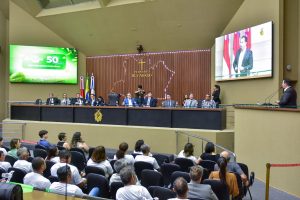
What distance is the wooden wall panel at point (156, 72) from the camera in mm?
15289

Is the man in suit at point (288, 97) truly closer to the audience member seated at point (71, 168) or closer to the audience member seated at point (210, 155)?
the audience member seated at point (210, 155)

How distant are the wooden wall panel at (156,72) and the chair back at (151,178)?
1026cm

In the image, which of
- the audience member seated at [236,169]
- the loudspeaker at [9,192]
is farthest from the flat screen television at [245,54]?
the loudspeaker at [9,192]

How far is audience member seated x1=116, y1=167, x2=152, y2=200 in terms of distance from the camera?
380 centimetres

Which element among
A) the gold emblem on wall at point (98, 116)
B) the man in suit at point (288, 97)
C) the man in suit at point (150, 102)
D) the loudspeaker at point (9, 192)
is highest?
the man in suit at point (288, 97)

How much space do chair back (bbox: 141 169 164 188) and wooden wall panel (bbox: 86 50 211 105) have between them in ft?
33.7

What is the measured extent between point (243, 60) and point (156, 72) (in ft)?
17.2

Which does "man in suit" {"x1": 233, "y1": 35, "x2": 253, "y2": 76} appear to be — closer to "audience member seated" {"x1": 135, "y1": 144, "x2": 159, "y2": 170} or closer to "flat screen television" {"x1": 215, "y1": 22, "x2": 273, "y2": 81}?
"flat screen television" {"x1": 215, "y1": 22, "x2": 273, "y2": 81}

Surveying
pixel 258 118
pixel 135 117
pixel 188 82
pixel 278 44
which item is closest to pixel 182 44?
pixel 188 82

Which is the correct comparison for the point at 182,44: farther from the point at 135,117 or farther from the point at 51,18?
the point at 51,18

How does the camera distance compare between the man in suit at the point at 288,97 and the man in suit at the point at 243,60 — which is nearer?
the man in suit at the point at 288,97

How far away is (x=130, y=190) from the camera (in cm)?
383

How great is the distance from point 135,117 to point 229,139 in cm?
305

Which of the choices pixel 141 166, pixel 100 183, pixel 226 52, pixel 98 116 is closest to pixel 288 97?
pixel 141 166
